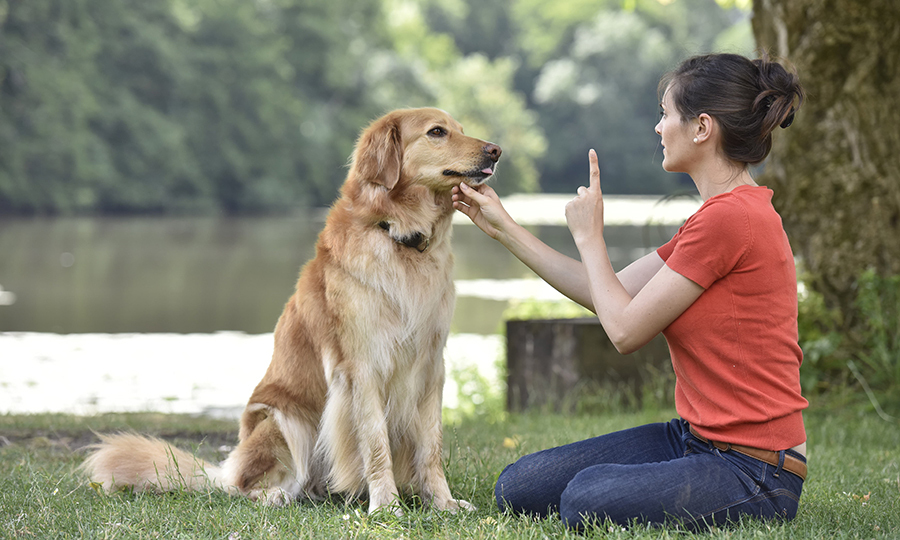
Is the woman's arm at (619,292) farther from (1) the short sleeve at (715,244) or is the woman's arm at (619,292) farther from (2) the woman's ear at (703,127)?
(2) the woman's ear at (703,127)

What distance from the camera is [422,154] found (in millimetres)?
3471

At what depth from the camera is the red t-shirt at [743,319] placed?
2637mm

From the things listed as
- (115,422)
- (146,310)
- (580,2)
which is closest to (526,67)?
(580,2)

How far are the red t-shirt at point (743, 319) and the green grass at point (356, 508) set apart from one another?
1.13ft

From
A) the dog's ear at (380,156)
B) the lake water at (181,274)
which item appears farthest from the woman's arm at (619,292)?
the lake water at (181,274)

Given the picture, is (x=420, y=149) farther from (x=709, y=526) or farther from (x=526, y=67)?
(x=526, y=67)

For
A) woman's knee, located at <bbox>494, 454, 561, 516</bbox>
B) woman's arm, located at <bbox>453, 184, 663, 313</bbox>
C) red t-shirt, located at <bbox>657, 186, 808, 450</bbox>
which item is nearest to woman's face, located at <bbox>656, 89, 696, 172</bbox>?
red t-shirt, located at <bbox>657, 186, 808, 450</bbox>

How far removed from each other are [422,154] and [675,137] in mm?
1068

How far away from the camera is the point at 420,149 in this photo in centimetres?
348

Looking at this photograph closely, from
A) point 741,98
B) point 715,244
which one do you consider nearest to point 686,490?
point 715,244

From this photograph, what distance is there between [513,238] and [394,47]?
1875 inches

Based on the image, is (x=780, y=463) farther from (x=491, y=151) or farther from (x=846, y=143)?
(x=846, y=143)

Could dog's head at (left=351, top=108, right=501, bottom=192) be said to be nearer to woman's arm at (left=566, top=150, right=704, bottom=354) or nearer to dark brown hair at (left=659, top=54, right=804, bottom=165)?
woman's arm at (left=566, top=150, right=704, bottom=354)

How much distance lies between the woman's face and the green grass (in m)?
1.20
